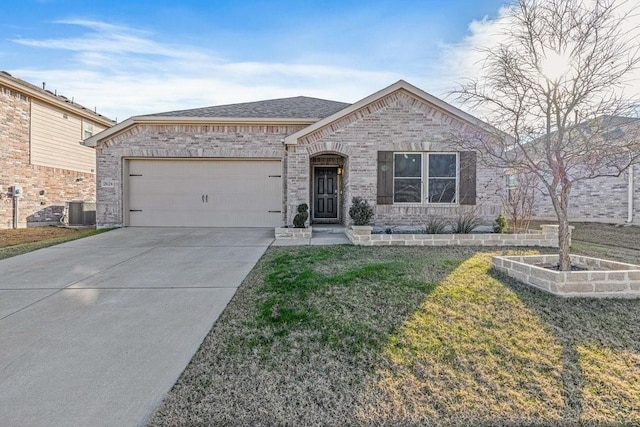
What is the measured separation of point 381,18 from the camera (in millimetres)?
9773

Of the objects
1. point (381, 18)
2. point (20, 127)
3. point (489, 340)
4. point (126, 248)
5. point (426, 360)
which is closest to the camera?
point (426, 360)

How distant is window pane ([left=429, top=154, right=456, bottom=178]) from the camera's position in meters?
10.4

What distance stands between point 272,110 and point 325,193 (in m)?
3.80

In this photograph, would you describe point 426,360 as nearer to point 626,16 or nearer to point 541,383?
point 541,383

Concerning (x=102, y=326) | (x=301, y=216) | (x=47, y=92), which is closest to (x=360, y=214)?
(x=301, y=216)

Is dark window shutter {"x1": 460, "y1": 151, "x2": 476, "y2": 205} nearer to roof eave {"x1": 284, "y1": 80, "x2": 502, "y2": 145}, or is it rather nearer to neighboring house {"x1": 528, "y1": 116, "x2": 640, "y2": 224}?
roof eave {"x1": 284, "y1": 80, "x2": 502, "y2": 145}

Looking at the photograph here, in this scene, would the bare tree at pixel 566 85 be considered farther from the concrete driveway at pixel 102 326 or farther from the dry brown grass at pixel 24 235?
the dry brown grass at pixel 24 235

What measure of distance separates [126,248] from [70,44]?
8.08 m

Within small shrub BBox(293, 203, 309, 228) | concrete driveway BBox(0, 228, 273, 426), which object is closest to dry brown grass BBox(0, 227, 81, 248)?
concrete driveway BBox(0, 228, 273, 426)

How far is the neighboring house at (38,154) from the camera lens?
12047 millimetres

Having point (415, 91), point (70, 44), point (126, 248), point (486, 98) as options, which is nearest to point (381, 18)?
point (415, 91)

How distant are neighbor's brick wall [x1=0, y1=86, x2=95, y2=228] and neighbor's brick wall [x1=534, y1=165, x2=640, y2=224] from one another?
64.4 feet

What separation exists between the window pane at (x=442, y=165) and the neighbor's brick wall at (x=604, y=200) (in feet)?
14.9

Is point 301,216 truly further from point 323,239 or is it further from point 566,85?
point 566,85
